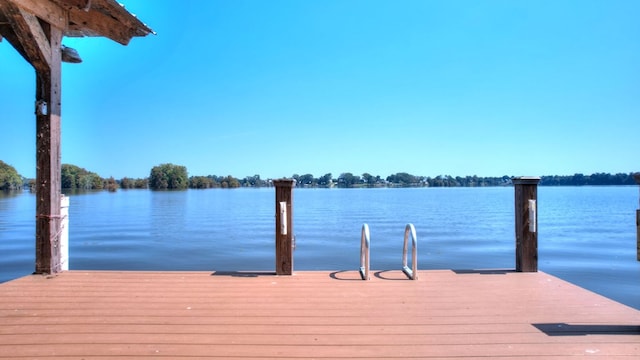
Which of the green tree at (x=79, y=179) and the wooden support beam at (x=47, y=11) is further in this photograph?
the green tree at (x=79, y=179)

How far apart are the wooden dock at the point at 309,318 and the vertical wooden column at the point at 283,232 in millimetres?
321

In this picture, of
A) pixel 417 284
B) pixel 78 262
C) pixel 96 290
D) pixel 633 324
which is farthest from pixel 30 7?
pixel 78 262

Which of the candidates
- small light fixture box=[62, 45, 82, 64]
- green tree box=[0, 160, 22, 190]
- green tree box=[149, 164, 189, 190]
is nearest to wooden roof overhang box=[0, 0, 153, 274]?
small light fixture box=[62, 45, 82, 64]

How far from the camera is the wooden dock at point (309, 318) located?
2.80 meters

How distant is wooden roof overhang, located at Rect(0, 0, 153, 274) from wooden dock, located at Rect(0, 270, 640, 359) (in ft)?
1.57

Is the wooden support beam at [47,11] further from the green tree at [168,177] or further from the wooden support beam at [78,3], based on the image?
the green tree at [168,177]

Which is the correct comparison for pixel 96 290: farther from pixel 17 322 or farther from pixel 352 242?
pixel 352 242

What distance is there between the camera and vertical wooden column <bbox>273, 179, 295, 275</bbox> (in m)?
5.20

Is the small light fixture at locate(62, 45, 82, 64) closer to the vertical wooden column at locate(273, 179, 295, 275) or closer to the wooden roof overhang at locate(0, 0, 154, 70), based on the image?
the wooden roof overhang at locate(0, 0, 154, 70)

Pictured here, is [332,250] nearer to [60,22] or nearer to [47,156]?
[47,156]

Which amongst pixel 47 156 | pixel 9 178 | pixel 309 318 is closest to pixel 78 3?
pixel 47 156

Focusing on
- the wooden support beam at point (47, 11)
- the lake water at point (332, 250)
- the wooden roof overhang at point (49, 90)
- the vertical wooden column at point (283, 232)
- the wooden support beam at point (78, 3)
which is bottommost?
the lake water at point (332, 250)

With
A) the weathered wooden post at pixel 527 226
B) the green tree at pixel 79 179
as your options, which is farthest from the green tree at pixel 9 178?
the weathered wooden post at pixel 527 226

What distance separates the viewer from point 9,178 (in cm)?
5981
